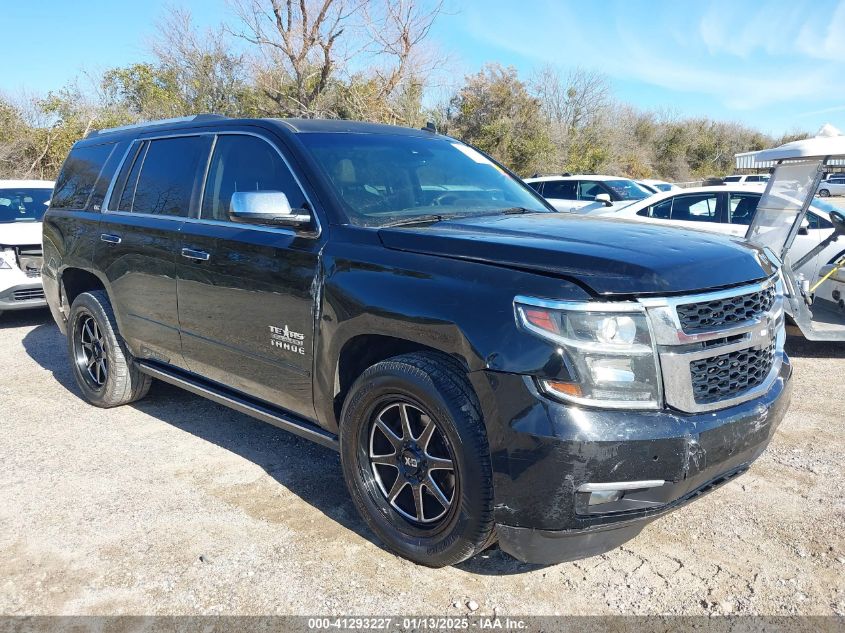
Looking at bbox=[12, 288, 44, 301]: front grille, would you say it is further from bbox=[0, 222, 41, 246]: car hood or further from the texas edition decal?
the texas edition decal

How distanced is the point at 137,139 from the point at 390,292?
2864mm

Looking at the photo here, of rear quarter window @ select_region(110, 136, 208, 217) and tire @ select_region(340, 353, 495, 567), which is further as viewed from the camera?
rear quarter window @ select_region(110, 136, 208, 217)

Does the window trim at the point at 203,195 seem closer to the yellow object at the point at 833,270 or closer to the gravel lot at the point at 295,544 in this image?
the gravel lot at the point at 295,544

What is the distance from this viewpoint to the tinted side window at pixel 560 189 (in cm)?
1430

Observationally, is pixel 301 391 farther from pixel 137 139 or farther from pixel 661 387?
pixel 137 139

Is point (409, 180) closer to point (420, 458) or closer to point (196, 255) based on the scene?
point (196, 255)

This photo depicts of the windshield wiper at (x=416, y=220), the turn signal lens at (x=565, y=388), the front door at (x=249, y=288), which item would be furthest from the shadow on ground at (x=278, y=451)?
the windshield wiper at (x=416, y=220)

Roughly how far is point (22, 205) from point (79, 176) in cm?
437

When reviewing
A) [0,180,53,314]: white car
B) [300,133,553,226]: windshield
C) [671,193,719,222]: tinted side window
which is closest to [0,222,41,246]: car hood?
[0,180,53,314]: white car

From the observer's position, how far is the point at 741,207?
8852 millimetres

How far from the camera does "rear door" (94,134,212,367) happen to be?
411 cm

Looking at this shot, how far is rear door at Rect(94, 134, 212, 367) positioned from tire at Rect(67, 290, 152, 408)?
0.18 meters

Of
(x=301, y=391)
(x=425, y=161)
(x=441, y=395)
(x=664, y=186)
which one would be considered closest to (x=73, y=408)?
(x=301, y=391)

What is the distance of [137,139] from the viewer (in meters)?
4.70
